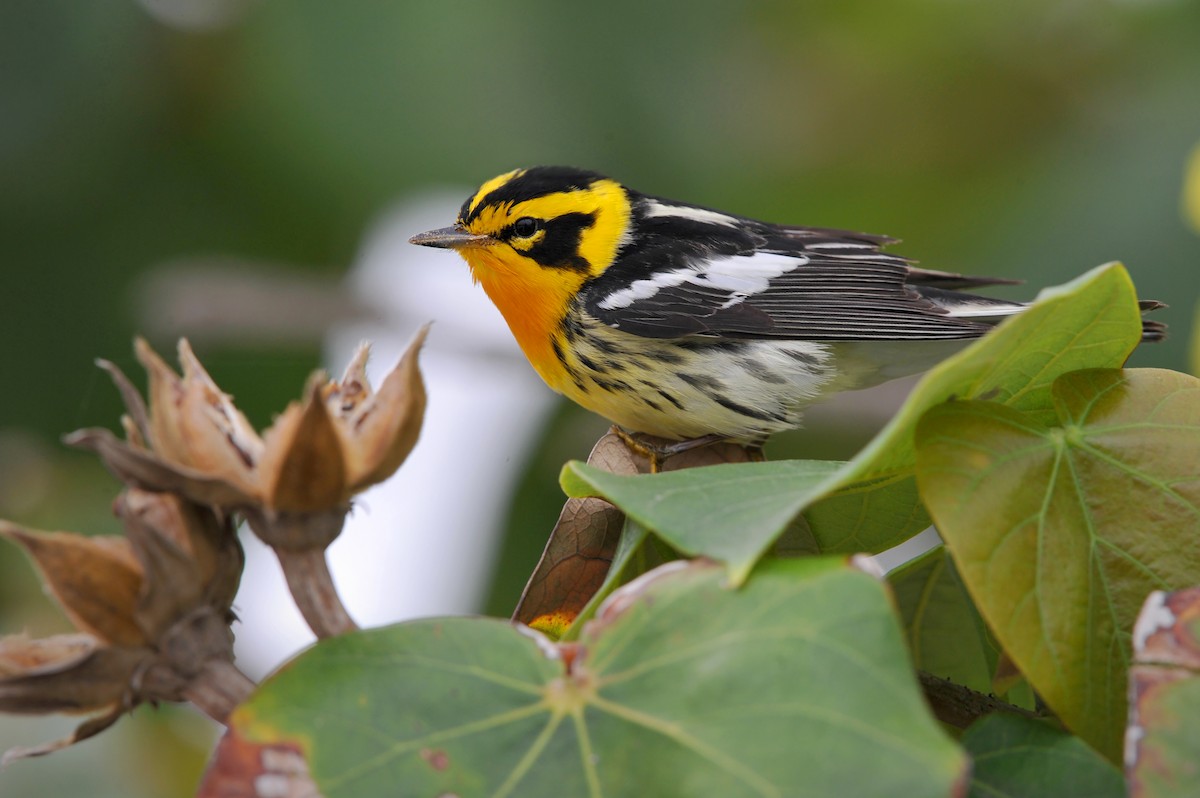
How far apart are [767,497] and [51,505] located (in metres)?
2.71

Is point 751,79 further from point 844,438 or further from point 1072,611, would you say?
point 1072,611

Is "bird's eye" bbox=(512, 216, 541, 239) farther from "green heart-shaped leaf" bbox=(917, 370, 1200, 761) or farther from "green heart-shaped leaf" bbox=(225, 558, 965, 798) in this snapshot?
"green heart-shaped leaf" bbox=(225, 558, 965, 798)

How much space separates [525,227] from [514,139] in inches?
47.9

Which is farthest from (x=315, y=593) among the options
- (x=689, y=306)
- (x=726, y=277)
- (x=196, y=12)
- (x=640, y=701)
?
(x=196, y=12)

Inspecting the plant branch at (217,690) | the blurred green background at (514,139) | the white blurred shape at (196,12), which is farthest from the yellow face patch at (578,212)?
the plant branch at (217,690)

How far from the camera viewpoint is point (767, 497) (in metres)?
0.94

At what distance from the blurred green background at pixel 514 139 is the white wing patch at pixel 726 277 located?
882 millimetres

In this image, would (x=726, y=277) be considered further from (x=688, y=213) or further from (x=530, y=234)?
(x=530, y=234)

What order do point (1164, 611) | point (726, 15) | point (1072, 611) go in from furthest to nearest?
point (726, 15)
point (1072, 611)
point (1164, 611)

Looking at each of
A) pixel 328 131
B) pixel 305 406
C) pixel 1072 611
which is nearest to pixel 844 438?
pixel 328 131

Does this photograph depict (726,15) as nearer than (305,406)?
No

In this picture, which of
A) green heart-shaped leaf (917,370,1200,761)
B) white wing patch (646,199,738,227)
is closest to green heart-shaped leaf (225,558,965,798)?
green heart-shaped leaf (917,370,1200,761)

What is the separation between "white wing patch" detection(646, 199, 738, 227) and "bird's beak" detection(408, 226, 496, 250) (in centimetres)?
41

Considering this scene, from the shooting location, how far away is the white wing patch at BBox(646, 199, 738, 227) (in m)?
2.77
